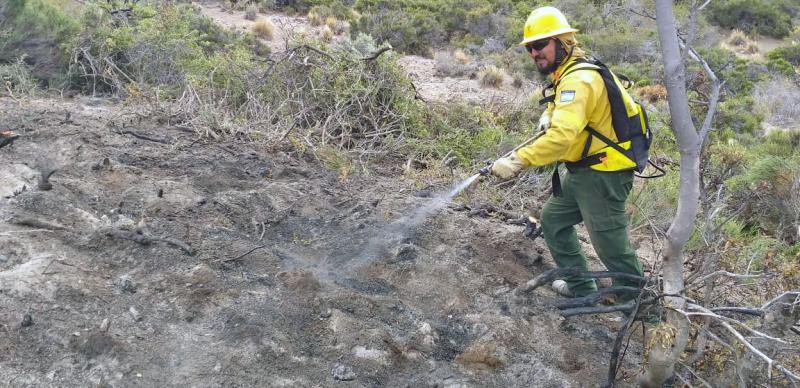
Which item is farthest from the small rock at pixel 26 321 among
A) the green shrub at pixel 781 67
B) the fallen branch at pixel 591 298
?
the green shrub at pixel 781 67

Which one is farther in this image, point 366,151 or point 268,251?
point 366,151

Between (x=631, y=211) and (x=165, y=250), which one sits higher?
(x=165, y=250)

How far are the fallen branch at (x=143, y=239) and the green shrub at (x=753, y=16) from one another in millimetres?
21433

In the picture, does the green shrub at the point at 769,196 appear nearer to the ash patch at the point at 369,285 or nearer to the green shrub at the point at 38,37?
the ash patch at the point at 369,285

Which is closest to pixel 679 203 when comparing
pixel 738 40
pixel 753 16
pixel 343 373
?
pixel 343 373

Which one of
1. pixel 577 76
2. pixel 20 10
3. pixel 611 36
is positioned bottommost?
A: pixel 611 36

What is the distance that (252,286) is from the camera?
3.70 metres

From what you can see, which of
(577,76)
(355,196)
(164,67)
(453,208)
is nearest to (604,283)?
(453,208)

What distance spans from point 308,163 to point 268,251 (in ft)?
6.62

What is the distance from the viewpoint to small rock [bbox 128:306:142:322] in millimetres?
3250

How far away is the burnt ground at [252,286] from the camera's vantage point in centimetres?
304

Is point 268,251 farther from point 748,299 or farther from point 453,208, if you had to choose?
point 748,299

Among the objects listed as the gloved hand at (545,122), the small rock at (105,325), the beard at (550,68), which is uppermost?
the beard at (550,68)

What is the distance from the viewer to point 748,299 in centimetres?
385
